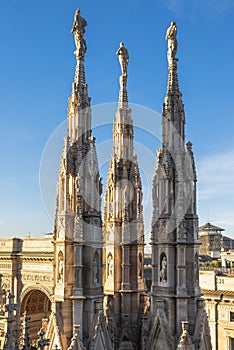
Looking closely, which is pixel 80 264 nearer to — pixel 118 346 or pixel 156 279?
pixel 156 279

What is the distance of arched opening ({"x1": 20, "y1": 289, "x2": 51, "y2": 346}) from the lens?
38.3 metres

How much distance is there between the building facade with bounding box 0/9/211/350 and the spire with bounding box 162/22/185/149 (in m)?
0.04

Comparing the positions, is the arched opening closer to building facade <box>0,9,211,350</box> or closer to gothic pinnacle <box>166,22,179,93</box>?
building facade <box>0,9,211,350</box>

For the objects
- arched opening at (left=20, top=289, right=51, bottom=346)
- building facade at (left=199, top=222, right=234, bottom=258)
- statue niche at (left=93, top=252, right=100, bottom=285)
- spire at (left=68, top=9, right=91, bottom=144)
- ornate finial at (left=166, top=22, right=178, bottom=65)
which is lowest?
arched opening at (left=20, top=289, right=51, bottom=346)

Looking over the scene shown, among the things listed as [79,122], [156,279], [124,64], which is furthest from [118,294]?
[124,64]

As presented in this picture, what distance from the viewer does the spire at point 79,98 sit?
58.0 feet

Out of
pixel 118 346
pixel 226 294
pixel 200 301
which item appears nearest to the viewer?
pixel 200 301

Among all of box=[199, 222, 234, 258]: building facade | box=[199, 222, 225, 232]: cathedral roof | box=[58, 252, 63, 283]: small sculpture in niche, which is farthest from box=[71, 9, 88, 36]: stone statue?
box=[199, 222, 225, 232]: cathedral roof

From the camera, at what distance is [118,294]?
64.6 feet

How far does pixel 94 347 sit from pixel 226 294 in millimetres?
19129

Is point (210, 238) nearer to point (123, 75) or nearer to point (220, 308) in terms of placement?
point (220, 308)

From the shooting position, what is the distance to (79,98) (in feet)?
58.6

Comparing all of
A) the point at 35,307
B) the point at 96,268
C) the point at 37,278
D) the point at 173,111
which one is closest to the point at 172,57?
the point at 173,111

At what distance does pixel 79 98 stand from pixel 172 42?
4.54 metres
